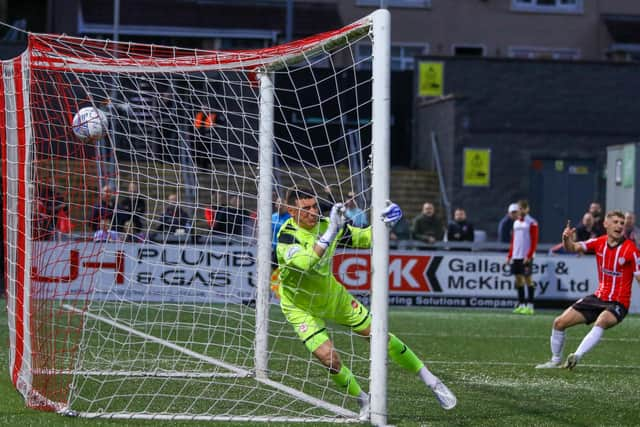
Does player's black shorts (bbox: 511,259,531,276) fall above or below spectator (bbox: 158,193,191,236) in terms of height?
below

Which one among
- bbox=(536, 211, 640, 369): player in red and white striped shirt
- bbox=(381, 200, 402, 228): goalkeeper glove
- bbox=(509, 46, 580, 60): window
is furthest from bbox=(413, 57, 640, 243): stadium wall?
bbox=(381, 200, 402, 228): goalkeeper glove

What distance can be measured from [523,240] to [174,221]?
8.25 m

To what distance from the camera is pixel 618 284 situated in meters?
12.2

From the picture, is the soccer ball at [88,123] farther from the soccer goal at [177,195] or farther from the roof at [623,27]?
the roof at [623,27]

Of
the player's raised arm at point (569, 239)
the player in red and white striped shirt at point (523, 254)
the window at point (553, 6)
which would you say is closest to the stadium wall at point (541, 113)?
the window at point (553, 6)

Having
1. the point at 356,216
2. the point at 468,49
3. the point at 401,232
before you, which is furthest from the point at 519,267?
the point at 468,49

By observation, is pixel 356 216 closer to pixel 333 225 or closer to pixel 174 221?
pixel 333 225

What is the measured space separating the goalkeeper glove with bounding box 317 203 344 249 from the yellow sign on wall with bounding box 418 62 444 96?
71.3 ft

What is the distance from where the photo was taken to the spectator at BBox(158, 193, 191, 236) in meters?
12.7

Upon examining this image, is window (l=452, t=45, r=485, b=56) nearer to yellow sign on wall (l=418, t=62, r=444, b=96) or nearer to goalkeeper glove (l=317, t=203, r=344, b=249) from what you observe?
yellow sign on wall (l=418, t=62, r=444, b=96)

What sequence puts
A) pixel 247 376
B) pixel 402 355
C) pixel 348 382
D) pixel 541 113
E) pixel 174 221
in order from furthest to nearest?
pixel 541 113, pixel 174 221, pixel 247 376, pixel 402 355, pixel 348 382

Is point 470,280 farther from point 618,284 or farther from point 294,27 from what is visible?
point 294,27

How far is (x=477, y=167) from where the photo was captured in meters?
28.5

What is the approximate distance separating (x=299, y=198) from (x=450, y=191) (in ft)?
64.2
